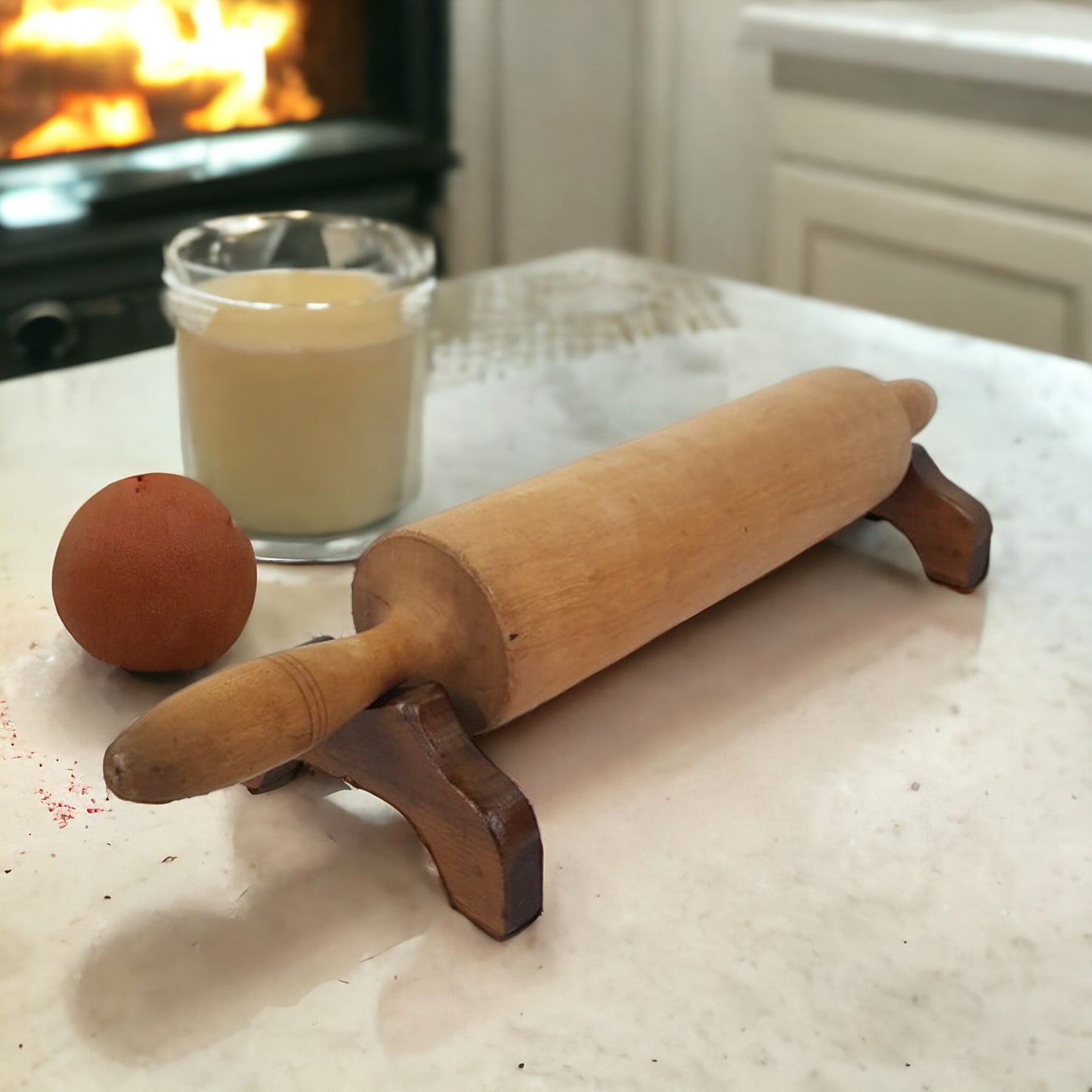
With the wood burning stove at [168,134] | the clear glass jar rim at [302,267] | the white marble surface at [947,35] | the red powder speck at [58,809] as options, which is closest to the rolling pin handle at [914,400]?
the clear glass jar rim at [302,267]

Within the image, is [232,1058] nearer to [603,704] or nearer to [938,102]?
[603,704]

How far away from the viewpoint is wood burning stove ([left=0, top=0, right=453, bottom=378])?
167 centimetres

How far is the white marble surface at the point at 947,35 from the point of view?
4.76 ft

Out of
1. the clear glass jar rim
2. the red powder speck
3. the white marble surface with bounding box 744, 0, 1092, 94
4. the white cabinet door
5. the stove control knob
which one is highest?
the white marble surface with bounding box 744, 0, 1092, 94

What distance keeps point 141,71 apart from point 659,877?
5.36 feet

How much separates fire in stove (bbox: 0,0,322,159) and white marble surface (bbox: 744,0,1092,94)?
2.27ft

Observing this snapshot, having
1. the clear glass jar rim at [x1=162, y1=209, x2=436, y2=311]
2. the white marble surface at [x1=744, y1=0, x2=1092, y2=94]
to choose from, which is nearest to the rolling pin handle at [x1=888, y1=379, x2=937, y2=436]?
the clear glass jar rim at [x1=162, y1=209, x2=436, y2=311]

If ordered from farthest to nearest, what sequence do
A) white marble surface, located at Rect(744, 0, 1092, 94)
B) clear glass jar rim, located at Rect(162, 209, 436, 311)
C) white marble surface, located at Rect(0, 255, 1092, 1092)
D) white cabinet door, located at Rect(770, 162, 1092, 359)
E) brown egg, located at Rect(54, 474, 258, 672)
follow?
white cabinet door, located at Rect(770, 162, 1092, 359), white marble surface, located at Rect(744, 0, 1092, 94), clear glass jar rim, located at Rect(162, 209, 436, 311), brown egg, located at Rect(54, 474, 258, 672), white marble surface, located at Rect(0, 255, 1092, 1092)

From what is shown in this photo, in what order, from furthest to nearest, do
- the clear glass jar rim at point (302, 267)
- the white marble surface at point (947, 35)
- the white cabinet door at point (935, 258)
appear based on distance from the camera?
1. the white cabinet door at point (935, 258)
2. the white marble surface at point (947, 35)
3. the clear glass jar rim at point (302, 267)

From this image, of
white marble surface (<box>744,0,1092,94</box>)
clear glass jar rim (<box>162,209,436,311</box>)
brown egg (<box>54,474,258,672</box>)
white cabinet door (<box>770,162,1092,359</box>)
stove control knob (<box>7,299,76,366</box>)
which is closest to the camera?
brown egg (<box>54,474,258,672</box>)

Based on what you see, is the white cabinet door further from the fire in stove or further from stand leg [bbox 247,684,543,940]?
stand leg [bbox 247,684,543,940]

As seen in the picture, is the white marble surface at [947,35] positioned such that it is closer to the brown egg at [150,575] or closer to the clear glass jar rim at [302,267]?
the clear glass jar rim at [302,267]

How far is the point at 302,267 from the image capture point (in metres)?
0.74

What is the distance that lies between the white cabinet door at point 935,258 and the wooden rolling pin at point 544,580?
3.52 feet
